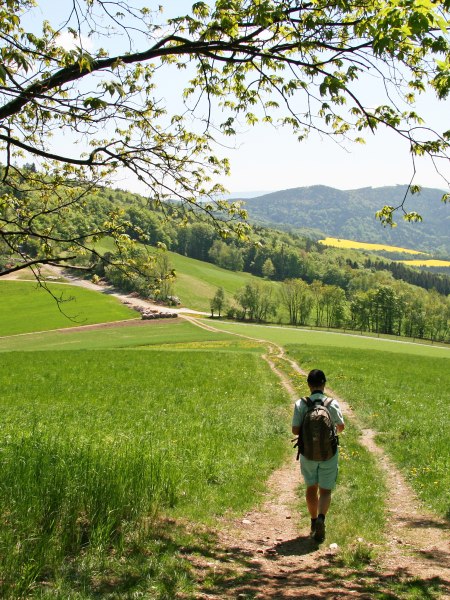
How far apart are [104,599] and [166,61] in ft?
28.0

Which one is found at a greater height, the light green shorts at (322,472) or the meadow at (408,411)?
the light green shorts at (322,472)

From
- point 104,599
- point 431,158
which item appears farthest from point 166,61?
point 104,599

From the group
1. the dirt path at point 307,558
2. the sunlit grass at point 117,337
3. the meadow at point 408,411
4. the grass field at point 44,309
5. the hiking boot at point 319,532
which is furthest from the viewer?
the grass field at point 44,309

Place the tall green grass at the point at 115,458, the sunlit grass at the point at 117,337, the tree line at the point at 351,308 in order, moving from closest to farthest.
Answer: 1. the tall green grass at the point at 115,458
2. the sunlit grass at the point at 117,337
3. the tree line at the point at 351,308

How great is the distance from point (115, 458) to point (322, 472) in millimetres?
3556

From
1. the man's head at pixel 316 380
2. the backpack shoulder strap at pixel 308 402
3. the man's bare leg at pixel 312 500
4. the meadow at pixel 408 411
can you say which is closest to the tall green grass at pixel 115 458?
the man's bare leg at pixel 312 500

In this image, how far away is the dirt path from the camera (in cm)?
579

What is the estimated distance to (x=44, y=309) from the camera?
10306cm

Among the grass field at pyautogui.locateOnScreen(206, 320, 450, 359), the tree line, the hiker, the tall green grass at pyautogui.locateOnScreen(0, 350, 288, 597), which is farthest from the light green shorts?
the tree line

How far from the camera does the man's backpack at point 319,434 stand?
7539 mm

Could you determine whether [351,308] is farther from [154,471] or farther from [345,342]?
[154,471]

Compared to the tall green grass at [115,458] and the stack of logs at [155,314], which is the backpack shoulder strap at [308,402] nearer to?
the tall green grass at [115,458]

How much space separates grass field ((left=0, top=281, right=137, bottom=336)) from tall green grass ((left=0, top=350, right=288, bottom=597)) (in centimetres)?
5886

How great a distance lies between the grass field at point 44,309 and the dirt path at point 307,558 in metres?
72.4
